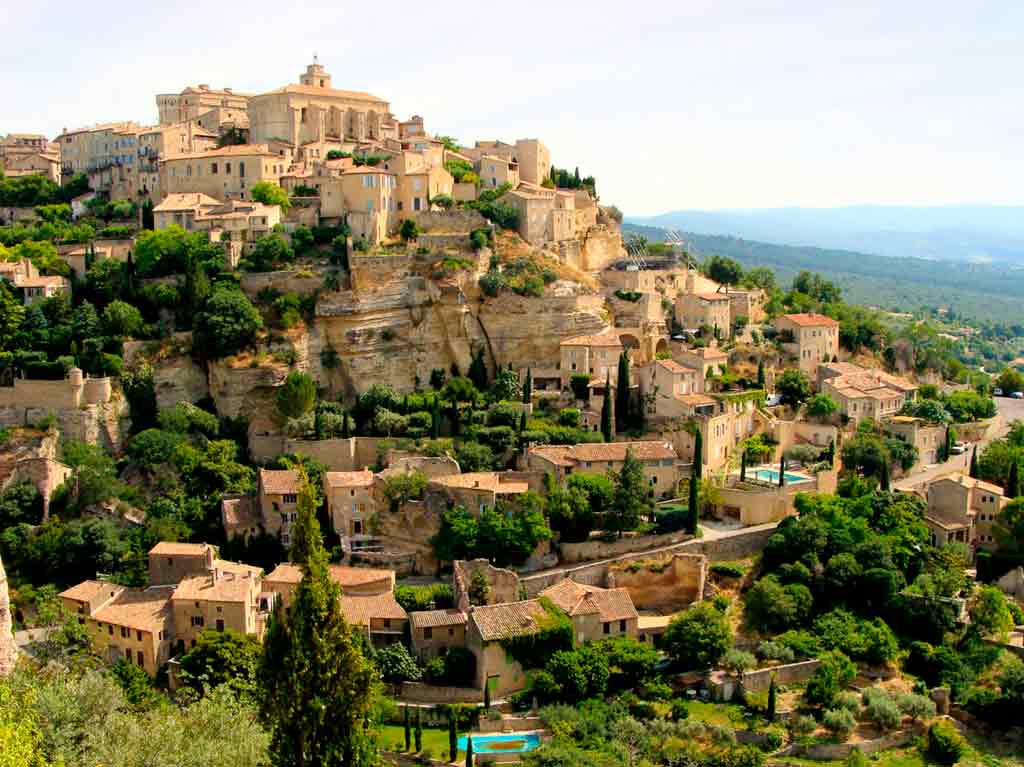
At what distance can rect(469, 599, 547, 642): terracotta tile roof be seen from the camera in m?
34.5

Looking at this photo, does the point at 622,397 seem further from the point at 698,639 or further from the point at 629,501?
the point at 698,639

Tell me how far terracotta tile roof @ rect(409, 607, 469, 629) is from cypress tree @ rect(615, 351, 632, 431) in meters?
12.7

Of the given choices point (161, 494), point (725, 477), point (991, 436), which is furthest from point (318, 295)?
point (991, 436)

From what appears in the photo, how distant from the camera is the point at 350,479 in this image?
41219 millimetres

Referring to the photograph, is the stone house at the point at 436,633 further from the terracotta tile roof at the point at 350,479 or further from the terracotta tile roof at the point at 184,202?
the terracotta tile roof at the point at 184,202

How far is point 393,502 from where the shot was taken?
132ft

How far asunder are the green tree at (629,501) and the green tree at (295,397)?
13581mm

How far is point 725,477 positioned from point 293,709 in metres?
24.8

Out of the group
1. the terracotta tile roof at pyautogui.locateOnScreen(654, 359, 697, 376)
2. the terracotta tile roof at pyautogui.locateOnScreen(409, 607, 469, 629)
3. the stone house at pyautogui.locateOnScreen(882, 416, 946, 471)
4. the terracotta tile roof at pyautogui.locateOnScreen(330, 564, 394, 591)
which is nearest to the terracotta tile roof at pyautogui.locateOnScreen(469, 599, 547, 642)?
the terracotta tile roof at pyautogui.locateOnScreen(409, 607, 469, 629)

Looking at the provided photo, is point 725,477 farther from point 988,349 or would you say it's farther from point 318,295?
point 988,349

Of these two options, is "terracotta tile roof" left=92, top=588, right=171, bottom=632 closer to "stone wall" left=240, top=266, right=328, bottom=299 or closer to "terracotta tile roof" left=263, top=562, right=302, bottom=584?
"terracotta tile roof" left=263, top=562, right=302, bottom=584

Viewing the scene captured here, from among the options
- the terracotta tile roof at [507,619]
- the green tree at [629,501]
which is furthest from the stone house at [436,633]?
the green tree at [629,501]

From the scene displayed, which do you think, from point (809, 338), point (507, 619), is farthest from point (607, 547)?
point (809, 338)

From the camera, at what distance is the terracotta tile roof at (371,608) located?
118 ft
